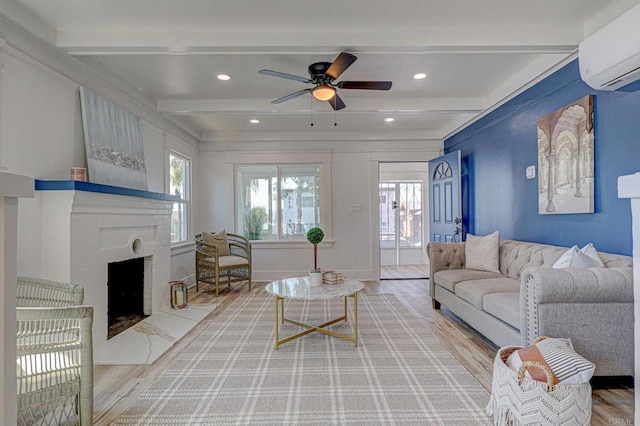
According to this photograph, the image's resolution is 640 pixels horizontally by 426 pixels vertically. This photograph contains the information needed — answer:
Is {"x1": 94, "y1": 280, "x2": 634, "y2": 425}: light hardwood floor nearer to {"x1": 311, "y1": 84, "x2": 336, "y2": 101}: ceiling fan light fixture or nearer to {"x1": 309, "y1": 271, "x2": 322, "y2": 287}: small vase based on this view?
{"x1": 309, "y1": 271, "x2": 322, "y2": 287}: small vase

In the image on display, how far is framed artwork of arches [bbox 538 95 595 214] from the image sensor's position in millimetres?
2652

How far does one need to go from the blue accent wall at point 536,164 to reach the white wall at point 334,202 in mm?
1480

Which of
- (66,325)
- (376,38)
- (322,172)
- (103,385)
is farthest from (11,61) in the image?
(322,172)

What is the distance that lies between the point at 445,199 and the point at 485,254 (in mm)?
1615

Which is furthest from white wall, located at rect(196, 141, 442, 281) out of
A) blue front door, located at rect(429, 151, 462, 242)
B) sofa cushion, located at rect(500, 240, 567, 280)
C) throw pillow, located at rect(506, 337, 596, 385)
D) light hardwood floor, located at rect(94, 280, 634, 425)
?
throw pillow, located at rect(506, 337, 596, 385)

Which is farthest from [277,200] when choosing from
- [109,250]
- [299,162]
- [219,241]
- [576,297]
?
[576,297]

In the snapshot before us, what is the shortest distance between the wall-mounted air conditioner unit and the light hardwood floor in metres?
2.00

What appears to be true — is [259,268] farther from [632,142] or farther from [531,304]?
[632,142]

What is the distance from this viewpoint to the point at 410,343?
2.84m

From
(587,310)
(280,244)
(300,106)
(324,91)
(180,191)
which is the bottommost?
(587,310)

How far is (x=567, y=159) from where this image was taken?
287 cm

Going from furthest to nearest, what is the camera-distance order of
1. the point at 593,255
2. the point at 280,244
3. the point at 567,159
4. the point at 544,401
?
1. the point at 280,244
2. the point at 567,159
3. the point at 593,255
4. the point at 544,401

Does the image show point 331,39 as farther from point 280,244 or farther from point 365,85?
point 280,244

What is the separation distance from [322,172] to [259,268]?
196 cm
